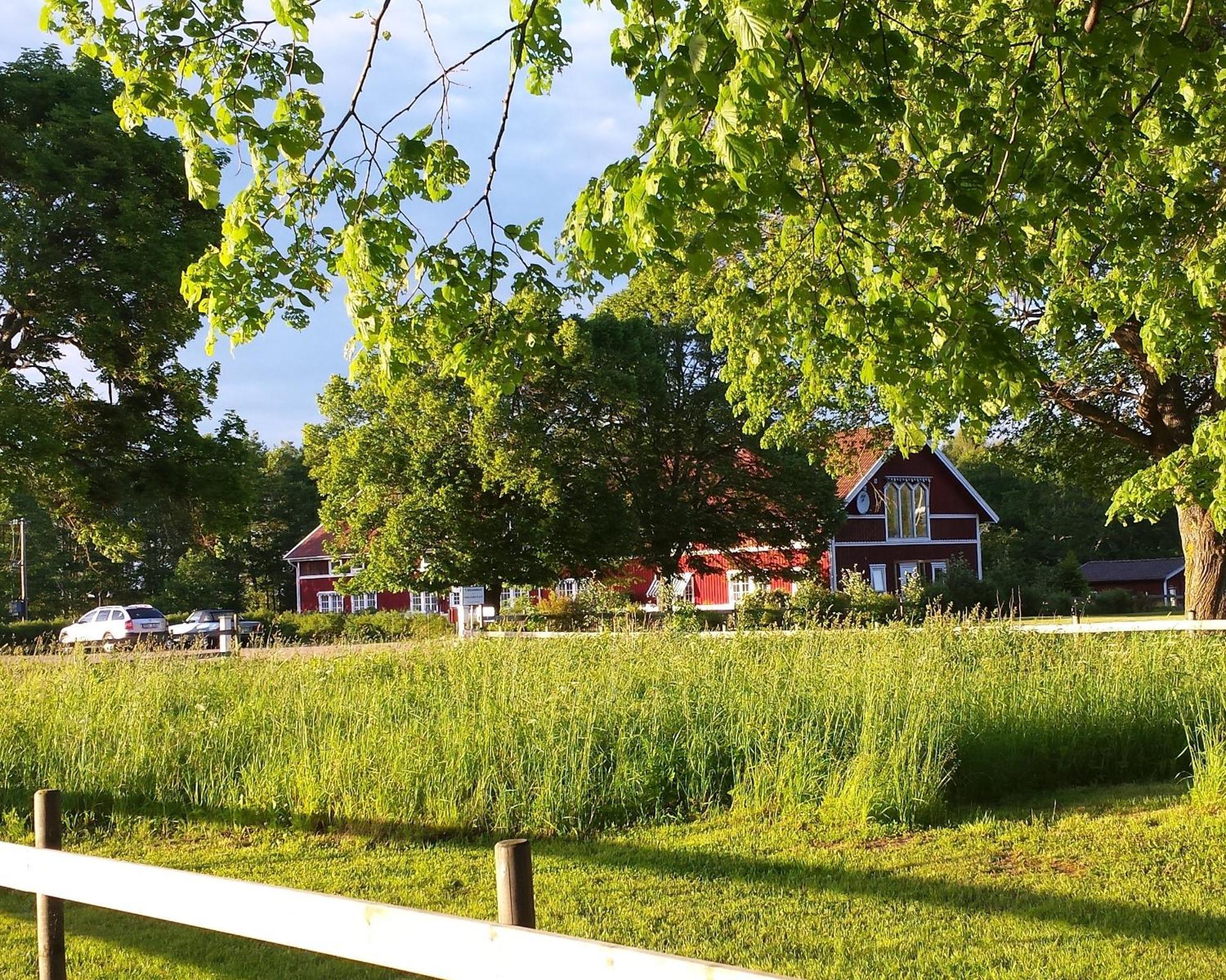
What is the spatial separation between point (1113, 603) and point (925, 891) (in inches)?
1785

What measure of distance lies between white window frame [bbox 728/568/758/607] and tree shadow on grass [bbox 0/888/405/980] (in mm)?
35502

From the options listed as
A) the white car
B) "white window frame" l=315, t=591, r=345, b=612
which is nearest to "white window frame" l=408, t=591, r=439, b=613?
"white window frame" l=315, t=591, r=345, b=612

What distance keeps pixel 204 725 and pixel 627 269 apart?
6.63 meters

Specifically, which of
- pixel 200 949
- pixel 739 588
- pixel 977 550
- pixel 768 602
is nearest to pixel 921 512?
pixel 977 550

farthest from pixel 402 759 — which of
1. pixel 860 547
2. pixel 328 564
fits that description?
pixel 328 564

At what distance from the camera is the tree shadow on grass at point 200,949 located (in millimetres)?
5926

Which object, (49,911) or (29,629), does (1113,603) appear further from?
(49,911)

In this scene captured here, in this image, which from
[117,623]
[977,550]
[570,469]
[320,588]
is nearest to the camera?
[570,469]

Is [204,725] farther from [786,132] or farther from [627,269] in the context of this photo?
[786,132]

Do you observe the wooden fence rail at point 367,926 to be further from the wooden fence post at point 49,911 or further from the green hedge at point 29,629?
the green hedge at point 29,629

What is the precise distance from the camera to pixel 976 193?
636 cm

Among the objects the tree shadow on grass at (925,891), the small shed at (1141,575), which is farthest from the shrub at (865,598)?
the small shed at (1141,575)

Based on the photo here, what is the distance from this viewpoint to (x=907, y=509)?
46.8 meters

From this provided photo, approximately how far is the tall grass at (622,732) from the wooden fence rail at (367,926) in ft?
15.5
